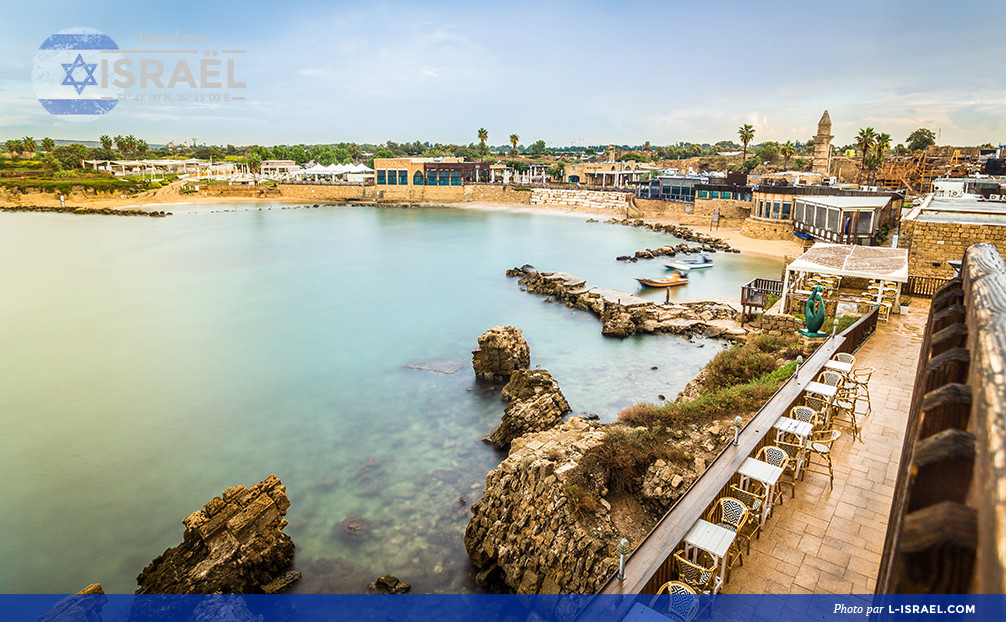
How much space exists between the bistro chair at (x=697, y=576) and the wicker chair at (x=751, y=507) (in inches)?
34.0

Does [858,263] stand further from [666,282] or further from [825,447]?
[666,282]

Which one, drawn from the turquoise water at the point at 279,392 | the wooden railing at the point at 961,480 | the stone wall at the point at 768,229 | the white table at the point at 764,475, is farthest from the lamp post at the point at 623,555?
the stone wall at the point at 768,229

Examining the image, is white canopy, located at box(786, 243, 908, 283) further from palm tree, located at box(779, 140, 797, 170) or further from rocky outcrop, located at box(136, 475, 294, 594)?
palm tree, located at box(779, 140, 797, 170)

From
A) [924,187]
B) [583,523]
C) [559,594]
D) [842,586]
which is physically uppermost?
[924,187]

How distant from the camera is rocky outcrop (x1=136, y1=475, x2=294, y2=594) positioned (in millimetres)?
9047

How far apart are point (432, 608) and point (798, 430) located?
655cm

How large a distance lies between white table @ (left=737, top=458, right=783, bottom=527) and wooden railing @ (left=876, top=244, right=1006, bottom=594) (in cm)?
425

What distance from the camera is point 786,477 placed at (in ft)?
24.5

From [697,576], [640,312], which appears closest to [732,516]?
[697,576]

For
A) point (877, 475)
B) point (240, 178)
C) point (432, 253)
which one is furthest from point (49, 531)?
point (240, 178)

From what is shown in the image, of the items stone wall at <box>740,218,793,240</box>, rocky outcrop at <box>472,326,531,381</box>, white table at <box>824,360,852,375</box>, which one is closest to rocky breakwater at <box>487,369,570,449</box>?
rocky outcrop at <box>472,326,531,381</box>

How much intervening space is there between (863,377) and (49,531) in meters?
17.3

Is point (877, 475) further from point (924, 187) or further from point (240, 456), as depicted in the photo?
point (924, 187)

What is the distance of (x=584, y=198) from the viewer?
74.6 m
